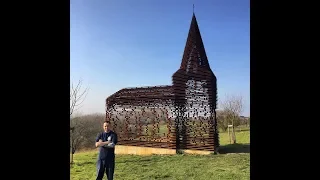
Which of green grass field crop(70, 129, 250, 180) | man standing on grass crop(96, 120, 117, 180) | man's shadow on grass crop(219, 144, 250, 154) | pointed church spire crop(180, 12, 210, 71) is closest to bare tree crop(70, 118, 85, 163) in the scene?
green grass field crop(70, 129, 250, 180)

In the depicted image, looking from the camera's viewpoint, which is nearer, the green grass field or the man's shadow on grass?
the green grass field

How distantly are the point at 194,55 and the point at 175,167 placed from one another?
356 cm

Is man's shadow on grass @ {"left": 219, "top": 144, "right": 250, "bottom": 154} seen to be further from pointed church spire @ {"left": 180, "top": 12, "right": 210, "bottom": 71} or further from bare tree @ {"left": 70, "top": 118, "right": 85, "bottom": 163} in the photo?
bare tree @ {"left": 70, "top": 118, "right": 85, "bottom": 163}

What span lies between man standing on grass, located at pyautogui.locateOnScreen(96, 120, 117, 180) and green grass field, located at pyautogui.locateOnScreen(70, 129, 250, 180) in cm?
149

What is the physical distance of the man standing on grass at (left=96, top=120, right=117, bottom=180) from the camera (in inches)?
158

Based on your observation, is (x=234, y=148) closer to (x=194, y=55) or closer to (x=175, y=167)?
(x=194, y=55)

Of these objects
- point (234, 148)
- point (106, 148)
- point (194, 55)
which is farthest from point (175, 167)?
point (194, 55)

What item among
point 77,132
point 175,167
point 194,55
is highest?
point 194,55

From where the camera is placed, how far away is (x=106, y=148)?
411 centimetres

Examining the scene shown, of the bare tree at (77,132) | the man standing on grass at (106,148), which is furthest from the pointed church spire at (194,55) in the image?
the man standing on grass at (106,148)
